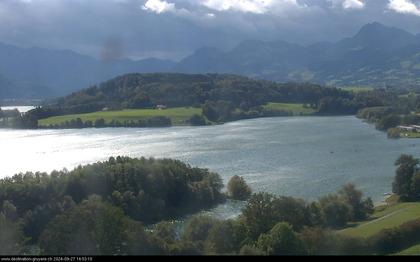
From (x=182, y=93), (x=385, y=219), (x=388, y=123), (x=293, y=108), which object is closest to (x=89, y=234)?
(x=385, y=219)

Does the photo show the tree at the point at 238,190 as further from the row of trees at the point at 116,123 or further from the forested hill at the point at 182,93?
the forested hill at the point at 182,93

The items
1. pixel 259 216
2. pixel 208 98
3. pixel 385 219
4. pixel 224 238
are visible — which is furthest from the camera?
pixel 208 98

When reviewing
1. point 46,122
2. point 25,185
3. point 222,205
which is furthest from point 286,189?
point 46,122

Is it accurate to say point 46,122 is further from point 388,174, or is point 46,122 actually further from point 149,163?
point 388,174

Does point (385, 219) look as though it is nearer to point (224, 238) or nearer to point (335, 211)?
point (335, 211)

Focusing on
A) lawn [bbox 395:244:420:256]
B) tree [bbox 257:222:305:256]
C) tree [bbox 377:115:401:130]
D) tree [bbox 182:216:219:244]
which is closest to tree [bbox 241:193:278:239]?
tree [bbox 182:216:219:244]
